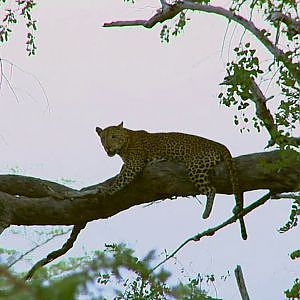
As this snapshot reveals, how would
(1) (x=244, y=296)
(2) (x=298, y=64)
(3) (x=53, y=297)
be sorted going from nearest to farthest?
(3) (x=53, y=297), (1) (x=244, y=296), (2) (x=298, y=64)

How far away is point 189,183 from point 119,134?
1639mm

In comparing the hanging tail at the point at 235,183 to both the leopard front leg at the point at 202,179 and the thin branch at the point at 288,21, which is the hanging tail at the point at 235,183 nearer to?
the leopard front leg at the point at 202,179

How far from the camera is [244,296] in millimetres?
4008

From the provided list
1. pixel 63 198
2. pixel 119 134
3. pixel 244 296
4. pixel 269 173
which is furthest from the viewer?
pixel 119 134

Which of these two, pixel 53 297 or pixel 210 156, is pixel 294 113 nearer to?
pixel 210 156

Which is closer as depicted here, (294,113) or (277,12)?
(294,113)

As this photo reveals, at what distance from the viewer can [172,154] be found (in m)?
6.45

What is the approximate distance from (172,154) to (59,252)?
4.80 feet

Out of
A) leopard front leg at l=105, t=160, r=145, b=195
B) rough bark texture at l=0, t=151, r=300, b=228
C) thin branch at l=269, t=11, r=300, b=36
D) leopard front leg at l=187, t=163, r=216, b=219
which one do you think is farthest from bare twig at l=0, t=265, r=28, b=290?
thin branch at l=269, t=11, r=300, b=36

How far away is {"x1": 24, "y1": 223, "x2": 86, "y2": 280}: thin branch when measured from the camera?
21.4 ft

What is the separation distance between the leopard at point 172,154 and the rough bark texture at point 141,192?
68 millimetres

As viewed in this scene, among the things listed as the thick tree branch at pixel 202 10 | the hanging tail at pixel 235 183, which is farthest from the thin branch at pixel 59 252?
the thick tree branch at pixel 202 10

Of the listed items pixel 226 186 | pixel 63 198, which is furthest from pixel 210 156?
pixel 63 198

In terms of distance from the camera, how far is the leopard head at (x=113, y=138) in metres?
7.25
